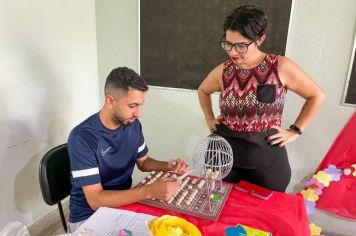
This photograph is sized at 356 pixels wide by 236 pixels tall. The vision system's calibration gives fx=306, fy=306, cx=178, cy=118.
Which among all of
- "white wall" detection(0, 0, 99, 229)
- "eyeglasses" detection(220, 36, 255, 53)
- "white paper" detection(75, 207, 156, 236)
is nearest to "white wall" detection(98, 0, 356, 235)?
"white wall" detection(0, 0, 99, 229)

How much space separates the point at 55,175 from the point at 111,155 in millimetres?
300

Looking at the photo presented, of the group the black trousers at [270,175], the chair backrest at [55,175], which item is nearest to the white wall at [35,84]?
the chair backrest at [55,175]

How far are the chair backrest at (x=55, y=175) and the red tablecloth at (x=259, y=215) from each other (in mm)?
460

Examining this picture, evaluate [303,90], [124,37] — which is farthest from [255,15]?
[124,37]

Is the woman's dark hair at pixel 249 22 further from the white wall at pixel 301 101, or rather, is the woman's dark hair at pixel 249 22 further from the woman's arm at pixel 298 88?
the white wall at pixel 301 101

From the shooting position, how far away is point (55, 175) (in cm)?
140

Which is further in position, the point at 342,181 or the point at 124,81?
the point at 342,181

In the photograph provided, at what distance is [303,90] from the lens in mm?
1466

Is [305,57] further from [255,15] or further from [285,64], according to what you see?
[255,15]

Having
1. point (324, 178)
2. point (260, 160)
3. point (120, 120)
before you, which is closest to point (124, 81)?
point (120, 120)

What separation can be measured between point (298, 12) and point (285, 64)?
2.36ft

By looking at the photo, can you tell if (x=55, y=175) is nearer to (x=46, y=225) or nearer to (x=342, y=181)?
(x=46, y=225)

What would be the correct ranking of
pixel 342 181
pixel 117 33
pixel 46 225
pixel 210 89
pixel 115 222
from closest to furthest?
pixel 115 222, pixel 210 89, pixel 342 181, pixel 46 225, pixel 117 33

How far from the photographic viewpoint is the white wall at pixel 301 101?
1.87 meters
